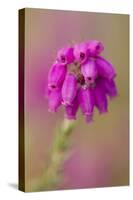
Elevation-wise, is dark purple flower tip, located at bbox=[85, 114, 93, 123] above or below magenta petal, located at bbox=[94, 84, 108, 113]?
below

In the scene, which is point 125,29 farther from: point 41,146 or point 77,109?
point 41,146

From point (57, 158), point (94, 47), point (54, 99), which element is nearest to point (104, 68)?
point (94, 47)

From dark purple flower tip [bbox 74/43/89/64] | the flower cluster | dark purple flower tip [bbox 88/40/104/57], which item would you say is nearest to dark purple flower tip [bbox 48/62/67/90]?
the flower cluster

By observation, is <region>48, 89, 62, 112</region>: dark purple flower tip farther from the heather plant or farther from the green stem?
the green stem

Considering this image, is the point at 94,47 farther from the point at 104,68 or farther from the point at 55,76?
the point at 55,76

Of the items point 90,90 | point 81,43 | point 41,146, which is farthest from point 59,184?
point 81,43

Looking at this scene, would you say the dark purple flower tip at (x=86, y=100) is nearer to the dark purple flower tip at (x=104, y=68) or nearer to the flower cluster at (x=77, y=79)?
the flower cluster at (x=77, y=79)
